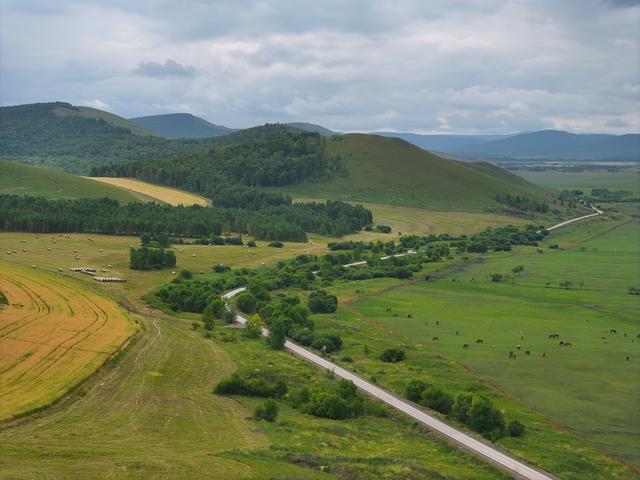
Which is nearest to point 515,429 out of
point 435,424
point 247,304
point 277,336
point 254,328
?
point 435,424

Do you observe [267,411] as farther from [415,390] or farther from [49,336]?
[49,336]

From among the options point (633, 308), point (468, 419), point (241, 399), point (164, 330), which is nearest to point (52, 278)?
point (164, 330)

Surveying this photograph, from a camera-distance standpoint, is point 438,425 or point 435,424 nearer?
point 438,425

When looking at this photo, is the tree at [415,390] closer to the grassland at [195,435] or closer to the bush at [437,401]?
the bush at [437,401]

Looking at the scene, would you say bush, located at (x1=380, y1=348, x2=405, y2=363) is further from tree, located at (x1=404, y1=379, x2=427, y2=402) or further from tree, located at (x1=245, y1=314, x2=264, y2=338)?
tree, located at (x1=245, y1=314, x2=264, y2=338)

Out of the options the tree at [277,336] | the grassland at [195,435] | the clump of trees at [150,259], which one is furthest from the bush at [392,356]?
the clump of trees at [150,259]
